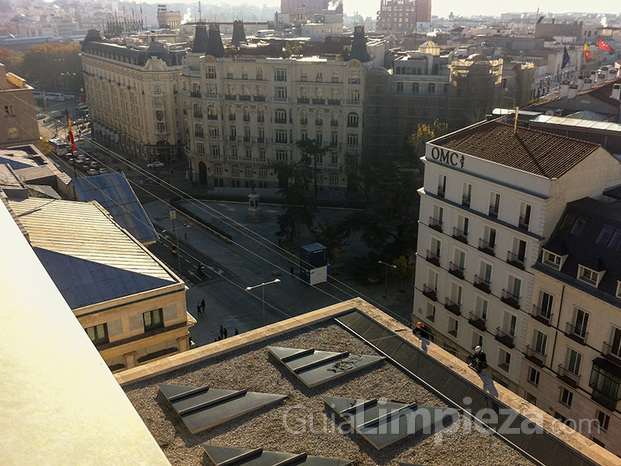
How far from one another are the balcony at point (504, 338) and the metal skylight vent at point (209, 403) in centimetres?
2602

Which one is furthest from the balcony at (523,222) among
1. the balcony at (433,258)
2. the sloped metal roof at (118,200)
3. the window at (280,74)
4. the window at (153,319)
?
the window at (280,74)

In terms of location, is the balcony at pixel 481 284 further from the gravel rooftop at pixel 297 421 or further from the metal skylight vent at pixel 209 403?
the metal skylight vent at pixel 209 403

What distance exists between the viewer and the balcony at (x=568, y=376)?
1631 inches

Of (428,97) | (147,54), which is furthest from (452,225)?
(147,54)

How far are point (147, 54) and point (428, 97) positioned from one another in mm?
58346

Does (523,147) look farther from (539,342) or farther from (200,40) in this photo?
(200,40)

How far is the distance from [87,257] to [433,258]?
2881 centimetres

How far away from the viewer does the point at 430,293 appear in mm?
53594

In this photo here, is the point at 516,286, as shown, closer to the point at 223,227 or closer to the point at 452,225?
the point at 452,225

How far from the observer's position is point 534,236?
143ft

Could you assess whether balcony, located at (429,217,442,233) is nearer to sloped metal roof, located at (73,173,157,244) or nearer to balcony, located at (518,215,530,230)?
balcony, located at (518,215,530,230)

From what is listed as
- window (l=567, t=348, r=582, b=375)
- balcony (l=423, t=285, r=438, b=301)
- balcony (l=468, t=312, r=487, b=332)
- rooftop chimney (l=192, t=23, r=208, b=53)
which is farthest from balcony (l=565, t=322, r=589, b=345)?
rooftop chimney (l=192, t=23, r=208, b=53)

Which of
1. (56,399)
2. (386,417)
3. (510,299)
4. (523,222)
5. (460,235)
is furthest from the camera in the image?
(460,235)

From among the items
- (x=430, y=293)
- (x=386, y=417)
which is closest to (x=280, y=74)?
(x=430, y=293)
